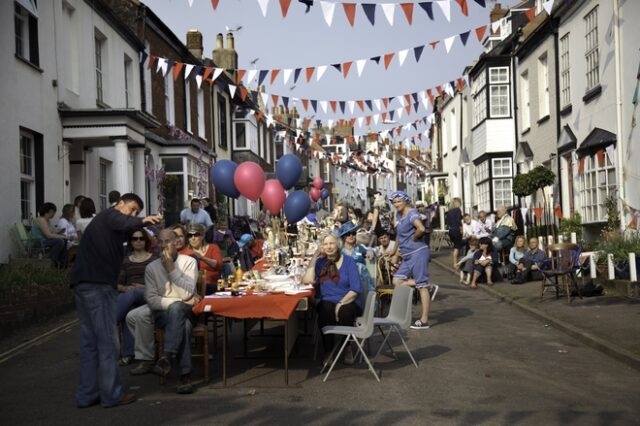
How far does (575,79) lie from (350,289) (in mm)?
12628

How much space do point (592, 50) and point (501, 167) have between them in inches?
368

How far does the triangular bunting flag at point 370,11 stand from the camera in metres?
12.6

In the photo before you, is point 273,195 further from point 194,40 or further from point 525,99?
point 194,40

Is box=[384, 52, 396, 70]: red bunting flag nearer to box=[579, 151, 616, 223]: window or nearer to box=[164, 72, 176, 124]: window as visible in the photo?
box=[579, 151, 616, 223]: window

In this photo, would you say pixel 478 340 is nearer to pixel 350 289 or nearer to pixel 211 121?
pixel 350 289

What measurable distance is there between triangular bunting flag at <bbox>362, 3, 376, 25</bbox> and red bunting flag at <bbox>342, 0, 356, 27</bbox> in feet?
0.63

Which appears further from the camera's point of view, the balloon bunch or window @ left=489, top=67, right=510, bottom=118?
window @ left=489, top=67, right=510, bottom=118

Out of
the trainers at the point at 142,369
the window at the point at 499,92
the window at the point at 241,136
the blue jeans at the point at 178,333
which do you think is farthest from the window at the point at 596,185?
the window at the point at 241,136

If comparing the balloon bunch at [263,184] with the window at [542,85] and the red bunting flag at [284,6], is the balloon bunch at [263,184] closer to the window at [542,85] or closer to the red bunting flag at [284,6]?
the red bunting flag at [284,6]

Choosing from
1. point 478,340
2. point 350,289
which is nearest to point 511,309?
point 478,340

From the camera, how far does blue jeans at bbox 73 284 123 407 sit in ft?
22.0

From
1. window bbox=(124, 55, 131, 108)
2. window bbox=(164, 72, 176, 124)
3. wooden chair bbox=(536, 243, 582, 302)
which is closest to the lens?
wooden chair bbox=(536, 243, 582, 302)

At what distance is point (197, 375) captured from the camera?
26.5ft

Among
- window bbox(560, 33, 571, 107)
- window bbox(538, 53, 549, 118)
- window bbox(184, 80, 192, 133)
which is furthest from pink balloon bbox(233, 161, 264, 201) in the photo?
window bbox(184, 80, 192, 133)
